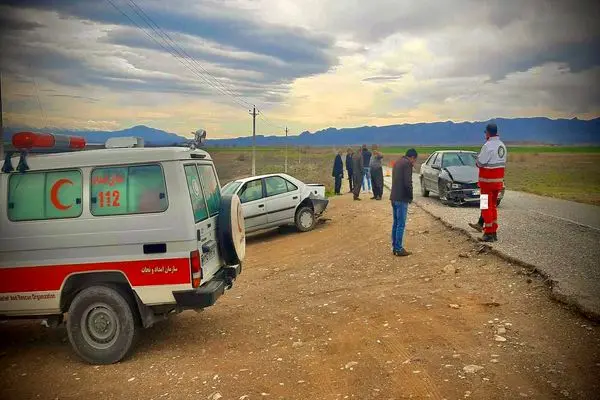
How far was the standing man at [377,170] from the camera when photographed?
17472 mm

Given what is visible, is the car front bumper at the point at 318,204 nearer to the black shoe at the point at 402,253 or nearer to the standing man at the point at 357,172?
the standing man at the point at 357,172

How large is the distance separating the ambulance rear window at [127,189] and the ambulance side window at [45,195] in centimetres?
20

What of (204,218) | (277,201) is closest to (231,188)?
(277,201)

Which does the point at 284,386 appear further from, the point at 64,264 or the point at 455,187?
the point at 455,187

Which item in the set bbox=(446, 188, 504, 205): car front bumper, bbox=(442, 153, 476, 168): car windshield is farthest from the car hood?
bbox=(442, 153, 476, 168): car windshield

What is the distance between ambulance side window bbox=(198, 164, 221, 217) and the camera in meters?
6.16

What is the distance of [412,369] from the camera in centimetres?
477

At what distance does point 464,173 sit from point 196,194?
11.8 metres

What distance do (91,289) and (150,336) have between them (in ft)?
3.97

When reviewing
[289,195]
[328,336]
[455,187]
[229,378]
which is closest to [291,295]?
[328,336]

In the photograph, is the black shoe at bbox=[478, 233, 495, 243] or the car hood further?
the car hood

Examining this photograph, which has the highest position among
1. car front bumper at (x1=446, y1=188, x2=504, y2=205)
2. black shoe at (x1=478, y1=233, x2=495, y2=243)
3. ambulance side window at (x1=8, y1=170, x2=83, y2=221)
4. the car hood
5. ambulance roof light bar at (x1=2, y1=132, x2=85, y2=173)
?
ambulance roof light bar at (x1=2, y1=132, x2=85, y2=173)

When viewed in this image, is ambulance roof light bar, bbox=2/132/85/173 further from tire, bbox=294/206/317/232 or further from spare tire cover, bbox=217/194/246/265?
tire, bbox=294/206/317/232

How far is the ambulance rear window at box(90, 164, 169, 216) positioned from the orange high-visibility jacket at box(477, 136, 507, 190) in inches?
240
